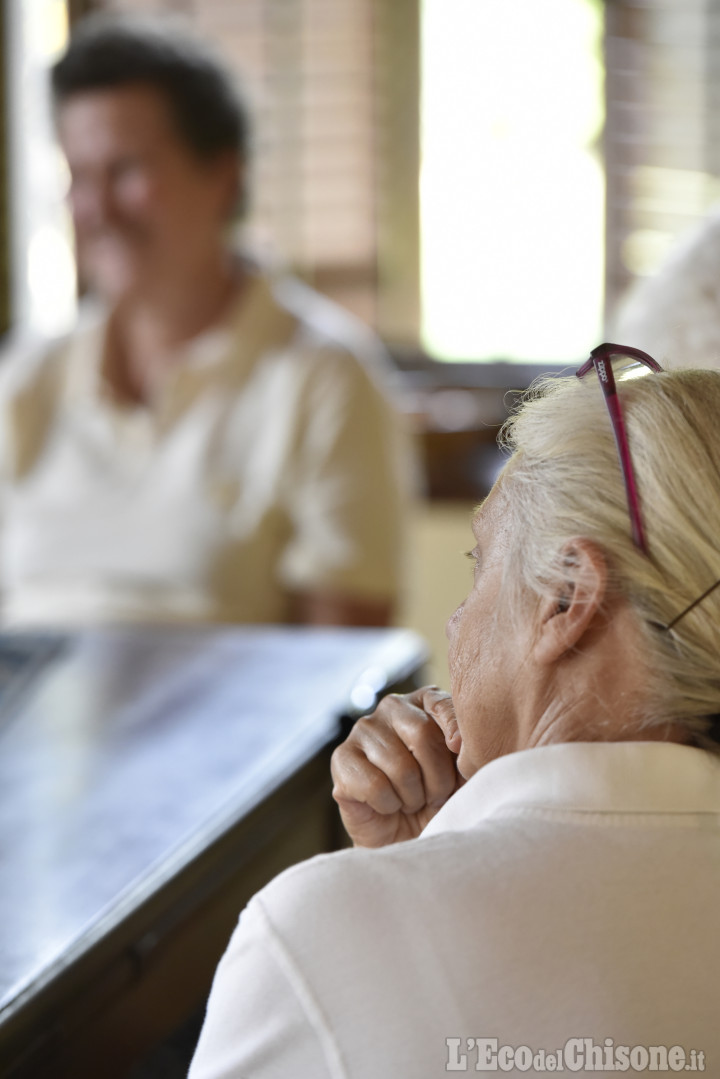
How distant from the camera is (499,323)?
3195 mm

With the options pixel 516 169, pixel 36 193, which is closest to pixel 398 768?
pixel 516 169

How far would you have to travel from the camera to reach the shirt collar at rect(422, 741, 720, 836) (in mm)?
628

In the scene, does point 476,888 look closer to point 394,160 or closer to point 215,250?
point 215,250

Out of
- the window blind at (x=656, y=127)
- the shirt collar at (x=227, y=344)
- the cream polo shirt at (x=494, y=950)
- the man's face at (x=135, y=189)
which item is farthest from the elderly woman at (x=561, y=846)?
the window blind at (x=656, y=127)

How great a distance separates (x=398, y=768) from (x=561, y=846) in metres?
0.22

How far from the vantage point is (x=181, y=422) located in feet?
6.83

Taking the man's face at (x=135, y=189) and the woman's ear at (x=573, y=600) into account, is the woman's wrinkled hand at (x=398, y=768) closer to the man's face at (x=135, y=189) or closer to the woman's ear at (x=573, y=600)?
the woman's ear at (x=573, y=600)

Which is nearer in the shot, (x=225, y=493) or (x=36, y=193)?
(x=225, y=493)

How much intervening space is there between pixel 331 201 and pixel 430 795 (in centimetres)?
266

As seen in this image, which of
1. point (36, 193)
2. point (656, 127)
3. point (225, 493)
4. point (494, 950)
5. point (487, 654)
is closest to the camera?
point (494, 950)

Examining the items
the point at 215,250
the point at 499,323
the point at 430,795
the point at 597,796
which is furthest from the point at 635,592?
the point at 499,323

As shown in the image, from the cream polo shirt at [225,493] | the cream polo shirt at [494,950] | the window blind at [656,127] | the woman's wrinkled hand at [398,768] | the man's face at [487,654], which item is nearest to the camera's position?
the cream polo shirt at [494,950]

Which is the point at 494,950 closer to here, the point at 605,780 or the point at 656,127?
the point at 605,780

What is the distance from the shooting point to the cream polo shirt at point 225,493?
2008 millimetres
